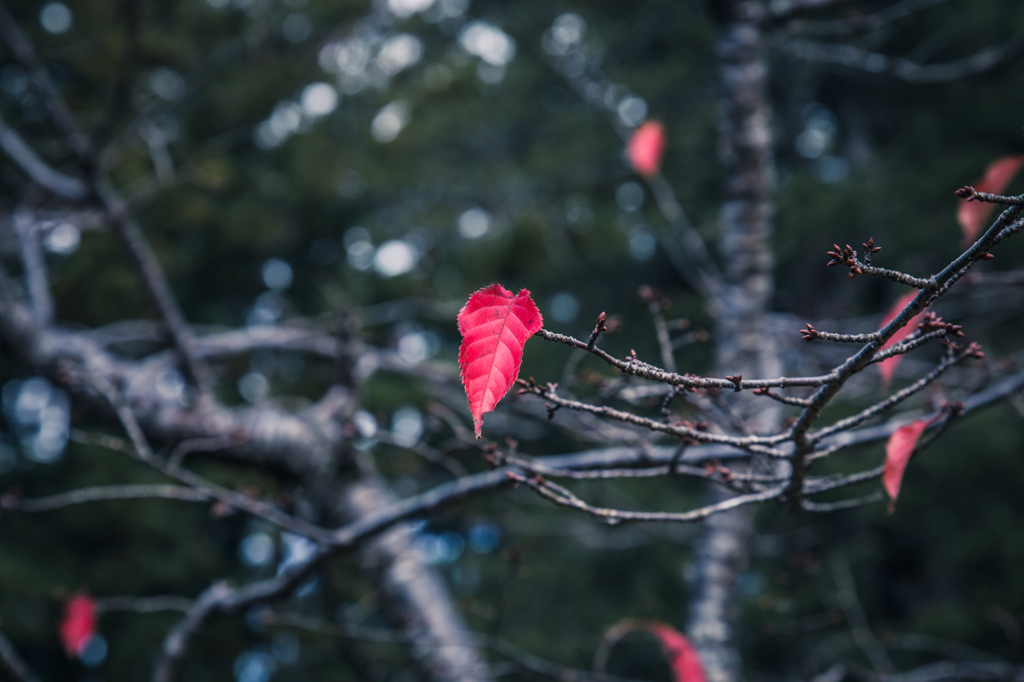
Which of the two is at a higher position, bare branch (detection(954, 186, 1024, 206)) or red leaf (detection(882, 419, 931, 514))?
bare branch (detection(954, 186, 1024, 206))

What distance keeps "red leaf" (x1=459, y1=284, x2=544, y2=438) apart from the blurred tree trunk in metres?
1.79

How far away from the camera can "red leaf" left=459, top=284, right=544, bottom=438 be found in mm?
799

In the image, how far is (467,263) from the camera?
516 centimetres

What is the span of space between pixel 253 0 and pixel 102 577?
507cm

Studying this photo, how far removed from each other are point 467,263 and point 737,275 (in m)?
2.97

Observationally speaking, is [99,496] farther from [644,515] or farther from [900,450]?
[900,450]

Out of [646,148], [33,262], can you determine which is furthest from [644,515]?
[33,262]

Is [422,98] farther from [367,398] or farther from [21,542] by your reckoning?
[21,542]

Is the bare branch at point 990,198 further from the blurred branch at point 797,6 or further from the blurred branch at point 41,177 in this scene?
the blurred branch at point 41,177

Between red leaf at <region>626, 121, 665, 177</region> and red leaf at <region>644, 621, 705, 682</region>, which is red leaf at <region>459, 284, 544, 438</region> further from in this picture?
red leaf at <region>626, 121, 665, 177</region>

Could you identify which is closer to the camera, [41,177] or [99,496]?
[99,496]

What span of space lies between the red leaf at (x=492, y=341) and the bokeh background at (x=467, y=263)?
2.09m

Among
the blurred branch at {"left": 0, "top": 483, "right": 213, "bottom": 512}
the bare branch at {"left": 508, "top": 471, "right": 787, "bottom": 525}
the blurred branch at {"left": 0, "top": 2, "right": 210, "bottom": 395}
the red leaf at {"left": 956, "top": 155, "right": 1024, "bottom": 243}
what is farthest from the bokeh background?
the bare branch at {"left": 508, "top": 471, "right": 787, "bottom": 525}

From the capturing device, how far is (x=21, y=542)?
196 inches
